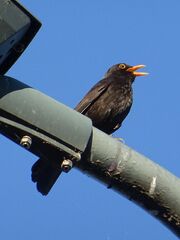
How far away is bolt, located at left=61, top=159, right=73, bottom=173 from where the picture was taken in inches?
93.3

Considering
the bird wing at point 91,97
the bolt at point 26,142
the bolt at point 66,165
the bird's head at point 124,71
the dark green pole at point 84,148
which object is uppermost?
the bird's head at point 124,71

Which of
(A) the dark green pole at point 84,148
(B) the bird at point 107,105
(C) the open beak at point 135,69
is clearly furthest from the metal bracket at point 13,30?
(C) the open beak at point 135,69

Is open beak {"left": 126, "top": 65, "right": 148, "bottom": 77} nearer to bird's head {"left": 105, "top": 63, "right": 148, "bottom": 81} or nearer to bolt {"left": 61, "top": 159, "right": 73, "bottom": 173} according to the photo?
bird's head {"left": 105, "top": 63, "right": 148, "bottom": 81}

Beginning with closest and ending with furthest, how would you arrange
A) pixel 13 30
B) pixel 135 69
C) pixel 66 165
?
pixel 13 30 → pixel 66 165 → pixel 135 69

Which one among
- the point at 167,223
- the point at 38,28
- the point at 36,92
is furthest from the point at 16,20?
the point at 167,223

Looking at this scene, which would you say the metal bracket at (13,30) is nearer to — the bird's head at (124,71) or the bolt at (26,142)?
the bolt at (26,142)

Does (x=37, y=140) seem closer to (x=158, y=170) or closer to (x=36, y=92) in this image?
(x=36, y=92)

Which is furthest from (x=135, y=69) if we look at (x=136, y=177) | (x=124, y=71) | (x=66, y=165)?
(x=66, y=165)

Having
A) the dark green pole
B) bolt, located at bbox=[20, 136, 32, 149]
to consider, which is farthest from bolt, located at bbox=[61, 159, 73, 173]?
bolt, located at bbox=[20, 136, 32, 149]

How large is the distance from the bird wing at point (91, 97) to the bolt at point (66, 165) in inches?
175

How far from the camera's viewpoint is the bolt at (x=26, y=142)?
232cm

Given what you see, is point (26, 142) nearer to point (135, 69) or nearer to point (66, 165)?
point (66, 165)

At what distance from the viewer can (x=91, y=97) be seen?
6938mm

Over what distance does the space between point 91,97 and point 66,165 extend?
4.58m
